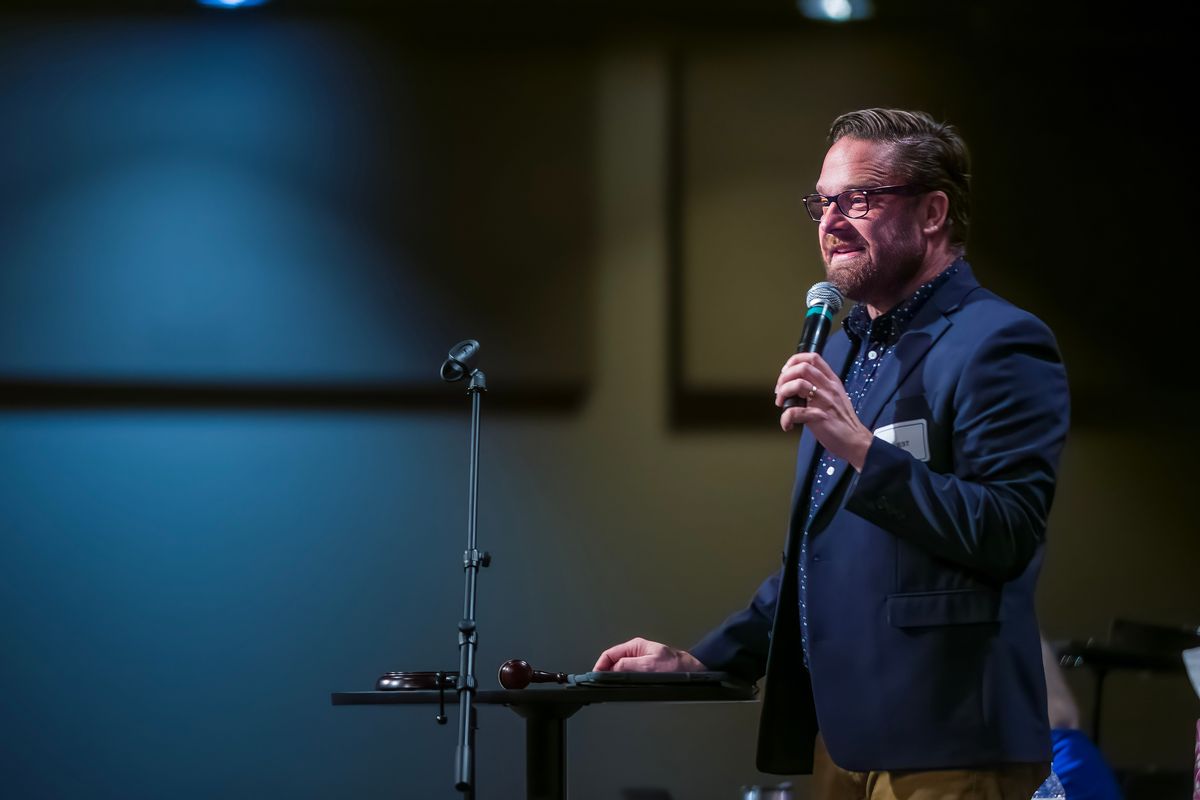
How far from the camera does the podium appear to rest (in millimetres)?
1855

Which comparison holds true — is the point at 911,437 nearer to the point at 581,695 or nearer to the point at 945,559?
the point at 945,559

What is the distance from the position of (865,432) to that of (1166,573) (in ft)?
8.60

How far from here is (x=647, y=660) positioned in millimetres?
2068

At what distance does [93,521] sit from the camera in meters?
3.49

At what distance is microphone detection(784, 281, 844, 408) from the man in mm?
94

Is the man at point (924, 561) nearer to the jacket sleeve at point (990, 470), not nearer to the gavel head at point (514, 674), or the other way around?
the jacket sleeve at point (990, 470)

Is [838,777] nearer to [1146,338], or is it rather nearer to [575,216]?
[575,216]

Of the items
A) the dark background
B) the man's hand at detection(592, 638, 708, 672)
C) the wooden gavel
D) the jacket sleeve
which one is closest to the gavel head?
the wooden gavel

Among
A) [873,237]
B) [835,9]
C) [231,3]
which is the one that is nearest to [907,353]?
[873,237]

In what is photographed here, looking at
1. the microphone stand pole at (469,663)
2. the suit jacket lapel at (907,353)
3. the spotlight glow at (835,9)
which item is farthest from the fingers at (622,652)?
the spotlight glow at (835,9)

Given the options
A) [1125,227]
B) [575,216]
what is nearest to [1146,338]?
[1125,227]

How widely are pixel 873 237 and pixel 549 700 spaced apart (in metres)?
0.89

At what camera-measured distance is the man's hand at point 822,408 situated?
1580mm

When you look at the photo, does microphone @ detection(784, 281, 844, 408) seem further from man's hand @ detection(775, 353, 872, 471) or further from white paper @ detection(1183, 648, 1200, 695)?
white paper @ detection(1183, 648, 1200, 695)
